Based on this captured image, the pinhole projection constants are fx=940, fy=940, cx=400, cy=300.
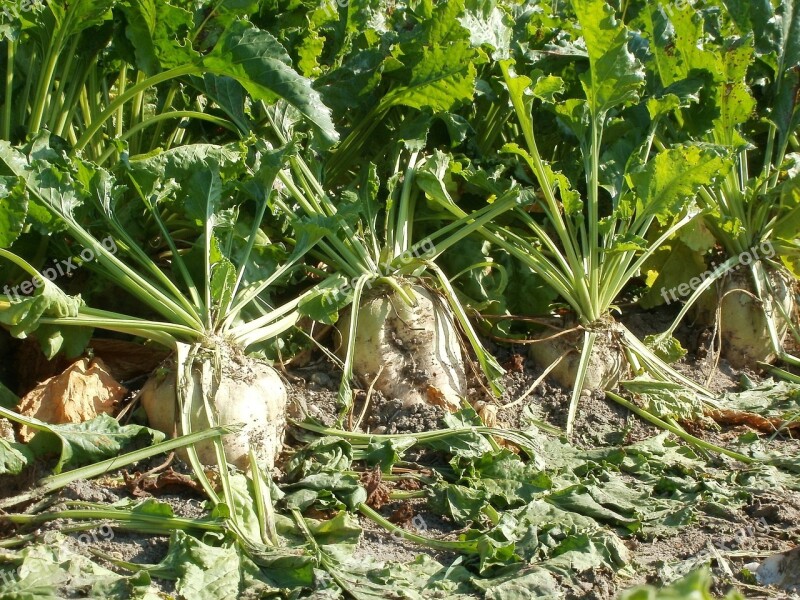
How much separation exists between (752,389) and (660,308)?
0.75 meters

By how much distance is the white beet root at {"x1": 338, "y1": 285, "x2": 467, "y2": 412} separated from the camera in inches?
156

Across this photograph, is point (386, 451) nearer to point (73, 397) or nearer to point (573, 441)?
point (573, 441)

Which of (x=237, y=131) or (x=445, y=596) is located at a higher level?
(x=237, y=131)

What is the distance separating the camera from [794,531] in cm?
321

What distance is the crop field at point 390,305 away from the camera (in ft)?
9.63

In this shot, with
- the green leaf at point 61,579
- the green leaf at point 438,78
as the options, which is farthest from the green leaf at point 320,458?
the green leaf at point 438,78

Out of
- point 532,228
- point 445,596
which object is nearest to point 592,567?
point 445,596

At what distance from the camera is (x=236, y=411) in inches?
131

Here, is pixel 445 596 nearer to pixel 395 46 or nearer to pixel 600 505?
pixel 600 505

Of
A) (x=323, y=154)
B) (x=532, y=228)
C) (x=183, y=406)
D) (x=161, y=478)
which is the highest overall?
(x=323, y=154)

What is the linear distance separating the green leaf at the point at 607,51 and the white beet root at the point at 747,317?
1360mm

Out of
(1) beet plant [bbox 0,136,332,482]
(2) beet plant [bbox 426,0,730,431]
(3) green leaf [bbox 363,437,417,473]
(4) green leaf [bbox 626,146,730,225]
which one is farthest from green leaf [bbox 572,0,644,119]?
(3) green leaf [bbox 363,437,417,473]

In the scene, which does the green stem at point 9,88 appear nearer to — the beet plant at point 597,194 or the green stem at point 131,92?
the green stem at point 131,92

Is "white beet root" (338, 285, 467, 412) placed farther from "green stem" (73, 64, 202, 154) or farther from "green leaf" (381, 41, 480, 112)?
"green stem" (73, 64, 202, 154)
